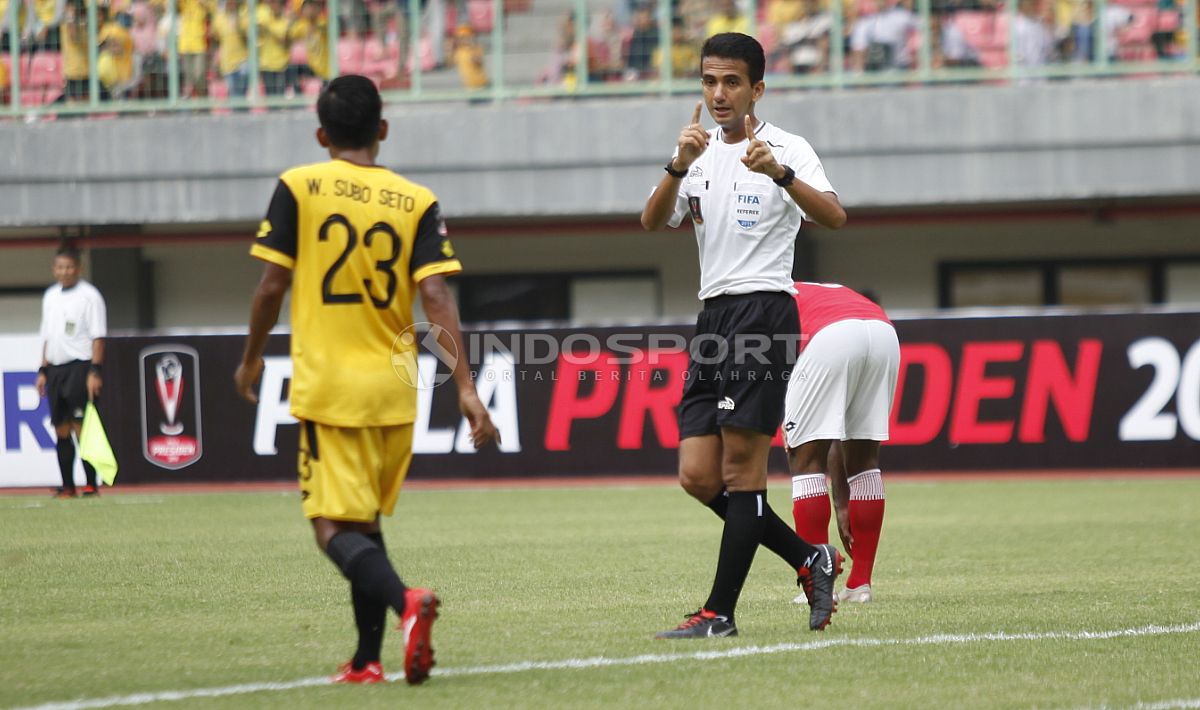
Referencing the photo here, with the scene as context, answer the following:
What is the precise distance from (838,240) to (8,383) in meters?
11.2

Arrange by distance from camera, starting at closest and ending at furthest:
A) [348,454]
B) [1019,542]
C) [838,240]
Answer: [348,454], [1019,542], [838,240]

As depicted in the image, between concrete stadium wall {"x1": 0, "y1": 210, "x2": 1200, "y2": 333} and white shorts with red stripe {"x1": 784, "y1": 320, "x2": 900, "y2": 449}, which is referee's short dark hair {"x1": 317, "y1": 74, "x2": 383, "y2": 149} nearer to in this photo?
white shorts with red stripe {"x1": 784, "y1": 320, "x2": 900, "y2": 449}

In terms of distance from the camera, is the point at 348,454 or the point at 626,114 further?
the point at 626,114

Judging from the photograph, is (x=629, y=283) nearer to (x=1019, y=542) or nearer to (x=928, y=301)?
(x=928, y=301)

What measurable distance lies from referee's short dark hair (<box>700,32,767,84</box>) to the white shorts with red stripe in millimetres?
1538

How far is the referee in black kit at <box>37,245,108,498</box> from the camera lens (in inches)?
579

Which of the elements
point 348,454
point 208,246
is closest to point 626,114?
point 208,246

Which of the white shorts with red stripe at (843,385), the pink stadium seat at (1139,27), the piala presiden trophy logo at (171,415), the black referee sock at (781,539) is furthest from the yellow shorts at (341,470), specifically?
the pink stadium seat at (1139,27)

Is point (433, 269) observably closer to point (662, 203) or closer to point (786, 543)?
point (662, 203)

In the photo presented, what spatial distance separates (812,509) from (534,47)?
14.6m

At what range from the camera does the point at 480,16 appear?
20984 millimetres

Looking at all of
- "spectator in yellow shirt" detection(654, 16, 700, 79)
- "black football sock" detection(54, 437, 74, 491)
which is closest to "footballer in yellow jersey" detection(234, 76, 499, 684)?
"black football sock" detection(54, 437, 74, 491)

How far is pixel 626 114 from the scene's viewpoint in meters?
20.3

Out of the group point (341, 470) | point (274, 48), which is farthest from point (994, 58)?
point (341, 470)
